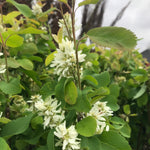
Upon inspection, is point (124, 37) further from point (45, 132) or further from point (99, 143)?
point (45, 132)

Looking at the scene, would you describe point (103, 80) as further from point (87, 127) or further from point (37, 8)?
point (37, 8)

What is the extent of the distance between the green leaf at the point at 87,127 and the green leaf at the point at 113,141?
0.28ft

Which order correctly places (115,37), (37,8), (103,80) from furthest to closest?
(37,8) < (103,80) < (115,37)

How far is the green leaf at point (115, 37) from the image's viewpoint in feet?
1.82

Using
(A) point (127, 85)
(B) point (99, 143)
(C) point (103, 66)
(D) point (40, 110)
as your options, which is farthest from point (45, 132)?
(C) point (103, 66)

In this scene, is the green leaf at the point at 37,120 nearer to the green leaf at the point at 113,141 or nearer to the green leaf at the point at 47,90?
the green leaf at the point at 47,90

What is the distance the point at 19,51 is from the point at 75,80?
1.76 feet

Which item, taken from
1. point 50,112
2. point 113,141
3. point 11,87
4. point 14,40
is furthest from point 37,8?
point 113,141

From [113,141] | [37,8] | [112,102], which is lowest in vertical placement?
[113,141]

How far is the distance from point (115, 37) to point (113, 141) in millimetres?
326

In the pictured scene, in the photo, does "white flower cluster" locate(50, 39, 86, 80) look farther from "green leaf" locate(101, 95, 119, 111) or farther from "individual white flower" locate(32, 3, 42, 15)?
"individual white flower" locate(32, 3, 42, 15)

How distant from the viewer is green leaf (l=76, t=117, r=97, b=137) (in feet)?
1.99

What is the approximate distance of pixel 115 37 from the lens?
1.88 feet

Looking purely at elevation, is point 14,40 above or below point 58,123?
above
